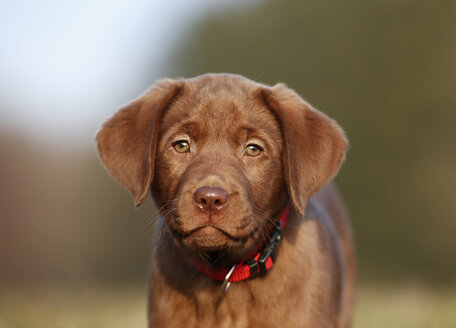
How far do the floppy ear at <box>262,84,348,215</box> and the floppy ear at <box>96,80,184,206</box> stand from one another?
2.50 ft

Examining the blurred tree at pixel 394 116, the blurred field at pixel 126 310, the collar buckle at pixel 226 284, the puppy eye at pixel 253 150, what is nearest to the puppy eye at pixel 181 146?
the puppy eye at pixel 253 150

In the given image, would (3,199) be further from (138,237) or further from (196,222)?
(196,222)

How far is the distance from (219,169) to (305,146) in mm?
738

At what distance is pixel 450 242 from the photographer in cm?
2212

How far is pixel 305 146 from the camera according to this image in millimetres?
4750

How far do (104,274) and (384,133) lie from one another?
36.0 ft

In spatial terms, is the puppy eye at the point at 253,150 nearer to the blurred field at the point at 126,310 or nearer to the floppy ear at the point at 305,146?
the floppy ear at the point at 305,146

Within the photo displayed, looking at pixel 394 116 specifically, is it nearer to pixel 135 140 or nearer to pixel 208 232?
pixel 135 140

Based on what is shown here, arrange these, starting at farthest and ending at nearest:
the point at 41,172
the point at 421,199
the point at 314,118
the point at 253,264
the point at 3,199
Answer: the point at 41,172 → the point at 421,199 → the point at 3,199 → the point at 314,118 → the point at 253,264

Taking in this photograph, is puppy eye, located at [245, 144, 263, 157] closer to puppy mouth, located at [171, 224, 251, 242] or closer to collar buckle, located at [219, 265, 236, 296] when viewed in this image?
puppy mouth, located at [171, 224, 251, 242]

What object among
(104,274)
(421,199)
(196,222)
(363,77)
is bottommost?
(104,274)

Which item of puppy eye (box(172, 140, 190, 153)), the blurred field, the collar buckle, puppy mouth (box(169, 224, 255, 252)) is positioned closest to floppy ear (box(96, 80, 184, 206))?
puppy eye (box(172, 140, 190, 153))

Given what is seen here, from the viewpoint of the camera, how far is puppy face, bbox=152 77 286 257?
13.7ft

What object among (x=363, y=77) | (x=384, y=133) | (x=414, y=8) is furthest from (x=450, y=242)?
(x=414, y=8)
